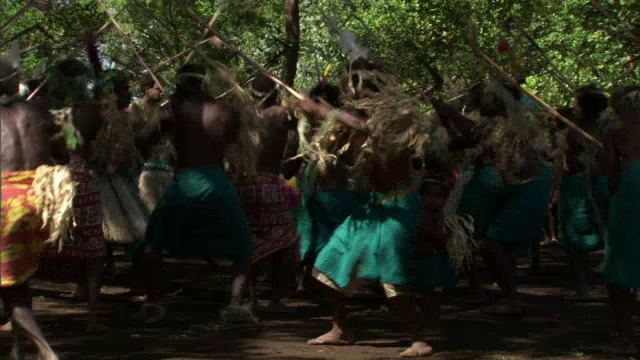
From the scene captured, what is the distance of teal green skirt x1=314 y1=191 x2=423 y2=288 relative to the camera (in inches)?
326

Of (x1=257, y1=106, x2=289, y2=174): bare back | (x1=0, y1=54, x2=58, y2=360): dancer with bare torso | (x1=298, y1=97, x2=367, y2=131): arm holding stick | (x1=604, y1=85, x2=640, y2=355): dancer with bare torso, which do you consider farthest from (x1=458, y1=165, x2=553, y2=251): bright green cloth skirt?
(x1=0, y1=54, x2=58, y2=360): dancer with bare torso

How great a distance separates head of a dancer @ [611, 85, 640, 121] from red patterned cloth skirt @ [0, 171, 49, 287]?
3.69 meters

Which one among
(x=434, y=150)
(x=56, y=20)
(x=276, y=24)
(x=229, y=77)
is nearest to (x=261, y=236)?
(x=229, y=77)

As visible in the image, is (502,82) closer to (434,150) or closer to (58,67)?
(434,150)

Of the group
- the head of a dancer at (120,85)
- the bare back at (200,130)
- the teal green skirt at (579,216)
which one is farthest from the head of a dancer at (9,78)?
the teal green skirt at (579,216)

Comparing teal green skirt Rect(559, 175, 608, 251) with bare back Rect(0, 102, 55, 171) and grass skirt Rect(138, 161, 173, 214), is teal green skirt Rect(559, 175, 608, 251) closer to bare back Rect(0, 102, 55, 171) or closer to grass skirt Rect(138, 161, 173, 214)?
grass skirt Rect(138, 161, 173, 214)

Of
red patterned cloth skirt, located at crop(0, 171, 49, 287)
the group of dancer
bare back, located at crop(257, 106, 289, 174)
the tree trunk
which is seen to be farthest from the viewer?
the tree trunk

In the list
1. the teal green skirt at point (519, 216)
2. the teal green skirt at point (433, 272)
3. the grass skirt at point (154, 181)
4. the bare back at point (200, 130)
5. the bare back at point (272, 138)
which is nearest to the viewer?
the teal green skirt at point (433, 272)

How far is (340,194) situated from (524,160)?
1493 mm

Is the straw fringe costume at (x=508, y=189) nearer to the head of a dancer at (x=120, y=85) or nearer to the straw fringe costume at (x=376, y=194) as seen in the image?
the straw fringe costume at (x=376, y=194)

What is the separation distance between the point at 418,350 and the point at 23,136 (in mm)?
2780

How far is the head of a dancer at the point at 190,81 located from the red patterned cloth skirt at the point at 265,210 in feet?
3.48

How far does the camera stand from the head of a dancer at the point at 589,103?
11.0 m

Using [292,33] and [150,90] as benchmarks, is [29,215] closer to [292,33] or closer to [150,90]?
[150,90]
